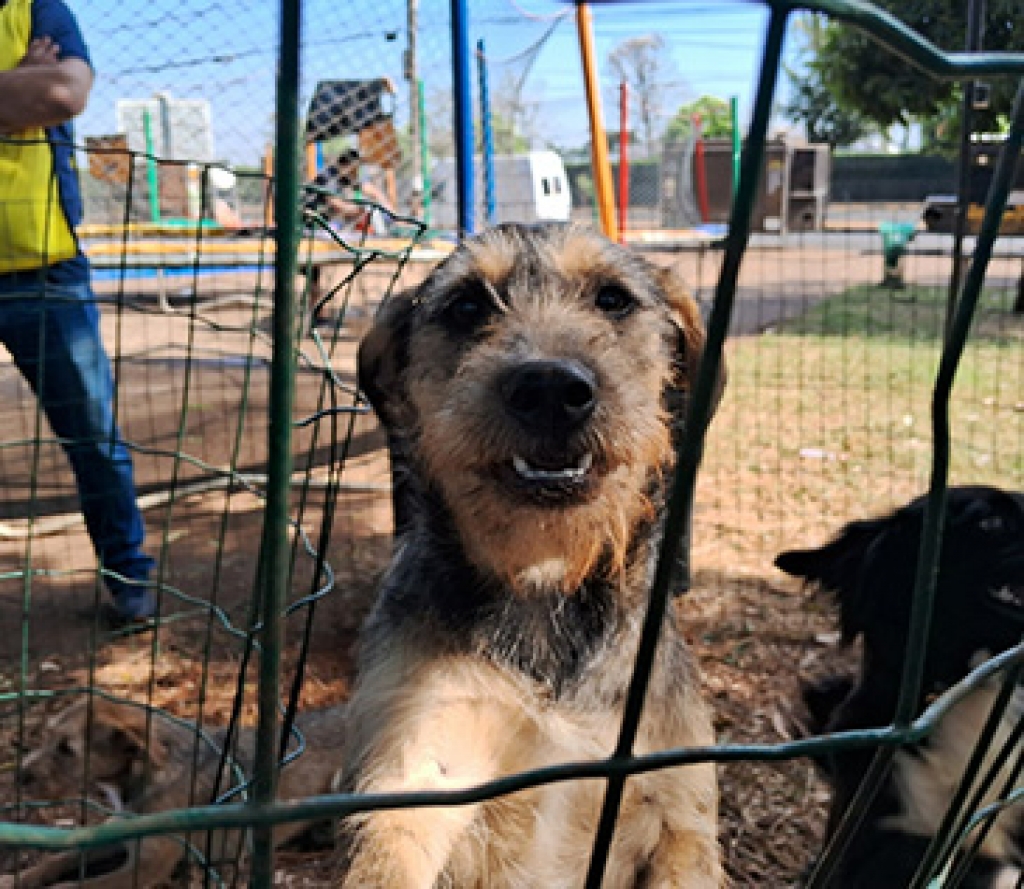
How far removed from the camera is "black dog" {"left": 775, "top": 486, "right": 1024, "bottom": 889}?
2.45 meters

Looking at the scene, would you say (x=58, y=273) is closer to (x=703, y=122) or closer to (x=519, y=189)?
(x=519, y=189)

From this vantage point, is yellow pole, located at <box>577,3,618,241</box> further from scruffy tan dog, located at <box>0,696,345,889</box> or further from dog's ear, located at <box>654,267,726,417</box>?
scruffy tan dog, located at <box>0,696,345,889</box>

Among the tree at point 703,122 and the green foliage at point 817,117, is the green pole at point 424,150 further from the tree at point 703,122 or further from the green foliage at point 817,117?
the green foliage at point 817,117

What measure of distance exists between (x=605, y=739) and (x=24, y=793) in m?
2.08

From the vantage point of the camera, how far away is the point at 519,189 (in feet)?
45.9

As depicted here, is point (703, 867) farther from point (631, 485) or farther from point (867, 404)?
point (867, 404)

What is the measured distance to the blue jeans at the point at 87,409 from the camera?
4113 millimetres

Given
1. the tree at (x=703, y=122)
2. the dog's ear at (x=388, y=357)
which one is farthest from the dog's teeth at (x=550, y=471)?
the tree at (x=703, y=122)

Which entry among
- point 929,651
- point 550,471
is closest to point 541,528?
point 550,471

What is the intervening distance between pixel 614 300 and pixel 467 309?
39 centimetres

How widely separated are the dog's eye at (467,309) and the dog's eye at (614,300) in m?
0.29

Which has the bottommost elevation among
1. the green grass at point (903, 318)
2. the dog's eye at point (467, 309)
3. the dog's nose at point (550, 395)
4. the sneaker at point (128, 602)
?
the sneaker at point (128, 602)

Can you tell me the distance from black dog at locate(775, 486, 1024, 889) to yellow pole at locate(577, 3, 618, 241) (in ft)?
9.55

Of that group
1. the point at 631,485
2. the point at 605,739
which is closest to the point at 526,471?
the point at 631,485
